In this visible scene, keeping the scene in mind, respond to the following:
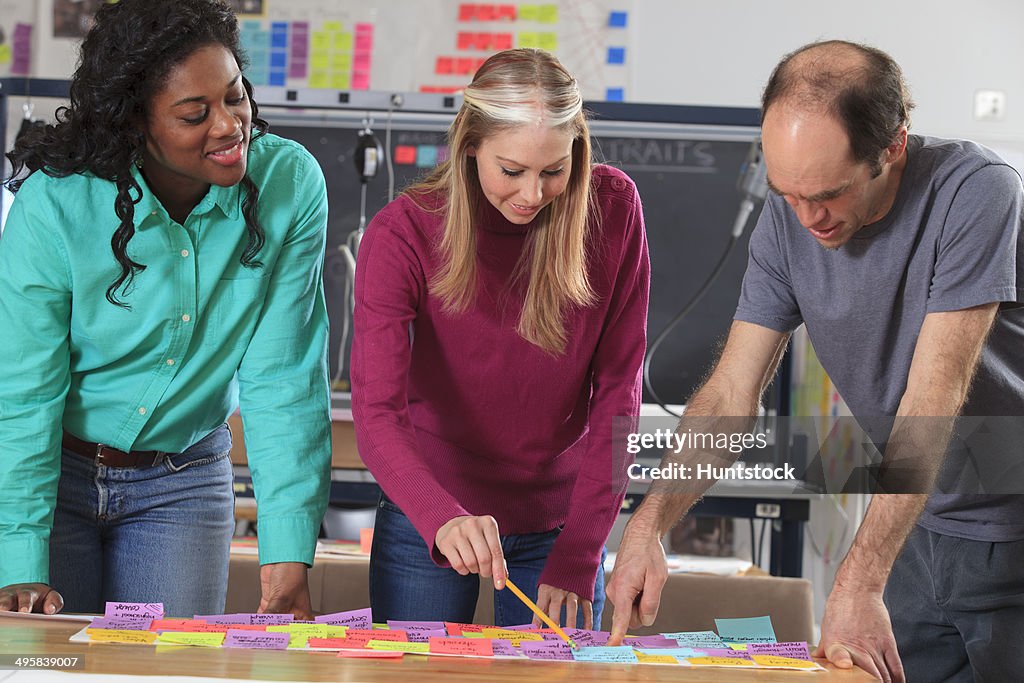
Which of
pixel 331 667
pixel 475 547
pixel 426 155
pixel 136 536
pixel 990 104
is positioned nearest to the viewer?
pixel 331 667

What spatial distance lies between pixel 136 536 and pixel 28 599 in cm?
17

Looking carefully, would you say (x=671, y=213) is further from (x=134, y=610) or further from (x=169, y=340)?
(x=134, y=610)

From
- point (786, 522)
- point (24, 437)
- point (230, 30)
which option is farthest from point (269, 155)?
point (786, 522)

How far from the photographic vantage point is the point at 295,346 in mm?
1385

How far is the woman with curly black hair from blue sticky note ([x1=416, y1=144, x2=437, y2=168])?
6.73ft

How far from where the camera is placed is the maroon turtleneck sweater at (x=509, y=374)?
1.31m

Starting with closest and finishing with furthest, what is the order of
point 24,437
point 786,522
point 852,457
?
point 24,437 → point 852,457 → point 786,522

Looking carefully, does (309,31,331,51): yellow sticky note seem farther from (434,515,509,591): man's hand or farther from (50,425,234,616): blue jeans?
(434,515,509,591): man's hand

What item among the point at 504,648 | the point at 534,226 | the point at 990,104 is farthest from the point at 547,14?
the point at 504,648

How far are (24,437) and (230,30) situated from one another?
0.57 meters

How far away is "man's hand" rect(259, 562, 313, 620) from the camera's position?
1.29 m

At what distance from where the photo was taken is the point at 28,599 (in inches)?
47.1

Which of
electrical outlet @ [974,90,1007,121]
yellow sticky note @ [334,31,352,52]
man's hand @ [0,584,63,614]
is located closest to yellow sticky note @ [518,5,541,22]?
yellow sticky note @ [334,31,352,52]

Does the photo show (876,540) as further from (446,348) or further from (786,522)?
(786,522)
